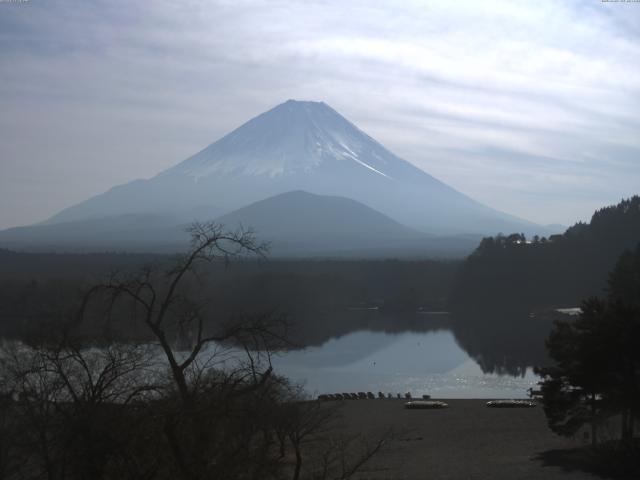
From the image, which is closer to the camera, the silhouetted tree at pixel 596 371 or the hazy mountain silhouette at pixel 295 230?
the silhouetted tree at pixel 596 371

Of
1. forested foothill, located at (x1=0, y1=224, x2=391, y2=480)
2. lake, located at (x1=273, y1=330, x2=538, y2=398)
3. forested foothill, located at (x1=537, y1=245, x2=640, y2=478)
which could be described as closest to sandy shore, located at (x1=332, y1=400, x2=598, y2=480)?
forested foothill, located at (x1=537, y1=245, x2=640, y2=478)

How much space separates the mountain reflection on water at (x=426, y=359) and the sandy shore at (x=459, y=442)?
2.37m

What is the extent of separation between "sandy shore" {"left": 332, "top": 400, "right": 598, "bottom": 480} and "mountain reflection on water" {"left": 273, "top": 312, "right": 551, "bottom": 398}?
7.77 feet

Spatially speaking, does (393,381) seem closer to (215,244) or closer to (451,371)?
(451,371)

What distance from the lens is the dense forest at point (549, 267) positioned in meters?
43.3

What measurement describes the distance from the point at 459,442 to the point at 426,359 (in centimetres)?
1128

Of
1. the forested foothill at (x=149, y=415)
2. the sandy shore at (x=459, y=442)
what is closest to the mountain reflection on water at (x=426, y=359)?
the sandy shore at (x=459, y=442)

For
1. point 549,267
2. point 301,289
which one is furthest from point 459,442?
point 549,267

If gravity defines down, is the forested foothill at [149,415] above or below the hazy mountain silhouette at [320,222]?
below

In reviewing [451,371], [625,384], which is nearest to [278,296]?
[451,371]

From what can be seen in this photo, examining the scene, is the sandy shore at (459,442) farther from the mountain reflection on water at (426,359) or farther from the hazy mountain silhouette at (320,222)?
the hazy mountain silhouette at (320,222)

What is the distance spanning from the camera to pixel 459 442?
1246 centimetres

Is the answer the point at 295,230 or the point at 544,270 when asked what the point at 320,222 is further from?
the point at 544,270

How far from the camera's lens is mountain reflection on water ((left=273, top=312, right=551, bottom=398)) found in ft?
62.8
